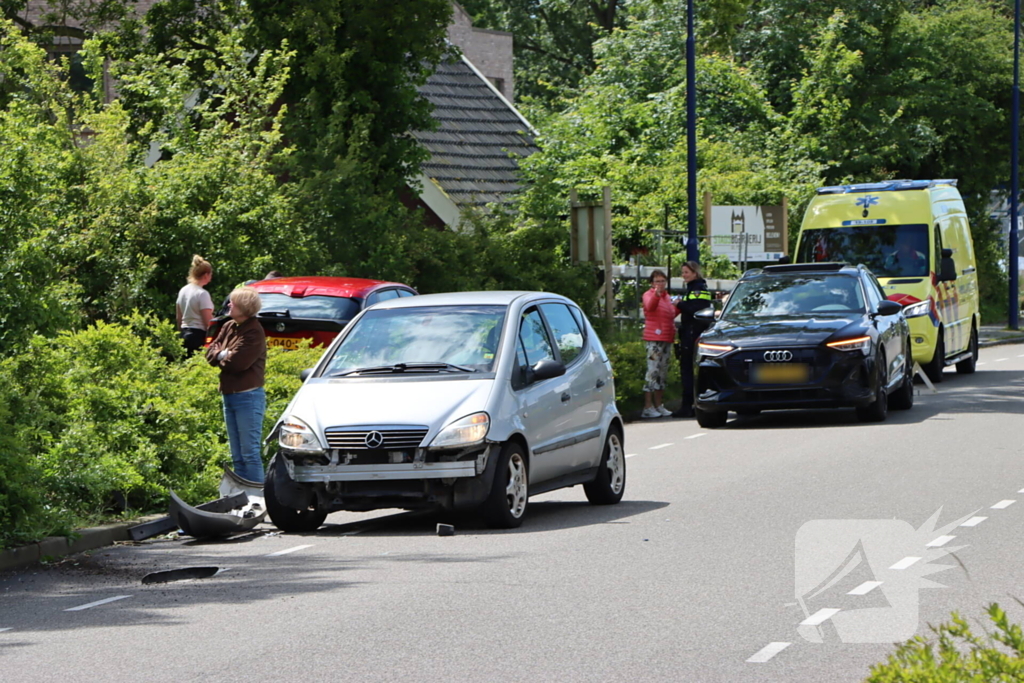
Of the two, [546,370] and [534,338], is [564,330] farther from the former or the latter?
[546,370]

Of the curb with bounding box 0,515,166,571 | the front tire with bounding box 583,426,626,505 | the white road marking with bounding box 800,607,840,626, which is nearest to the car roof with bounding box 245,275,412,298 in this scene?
the front tire with bounding box 583,426,626,505

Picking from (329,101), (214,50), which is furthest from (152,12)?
(329,101)

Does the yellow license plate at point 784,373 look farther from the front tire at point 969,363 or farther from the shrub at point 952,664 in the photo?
the shrub at point 952,664

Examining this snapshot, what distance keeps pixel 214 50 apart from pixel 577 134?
11608 millimetres

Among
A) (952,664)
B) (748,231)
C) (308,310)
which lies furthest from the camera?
(748,231)

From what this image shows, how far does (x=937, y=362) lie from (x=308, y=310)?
10647mm

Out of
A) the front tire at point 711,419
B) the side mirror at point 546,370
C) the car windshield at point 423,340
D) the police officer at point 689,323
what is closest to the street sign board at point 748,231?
the police officer at point 689,323

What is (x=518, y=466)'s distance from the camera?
429 inches

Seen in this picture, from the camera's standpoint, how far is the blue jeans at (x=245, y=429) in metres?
12.0

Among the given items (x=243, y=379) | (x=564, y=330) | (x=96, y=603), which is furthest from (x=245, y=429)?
(x=96, y=603)

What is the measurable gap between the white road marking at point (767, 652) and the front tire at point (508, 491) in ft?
12.4

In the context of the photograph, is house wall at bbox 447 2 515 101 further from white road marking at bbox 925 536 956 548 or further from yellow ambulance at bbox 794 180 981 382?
white road marking at bbox 925 536 956 548

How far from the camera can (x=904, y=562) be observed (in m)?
9.14

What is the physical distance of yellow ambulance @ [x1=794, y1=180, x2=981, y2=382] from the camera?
22.9 m
